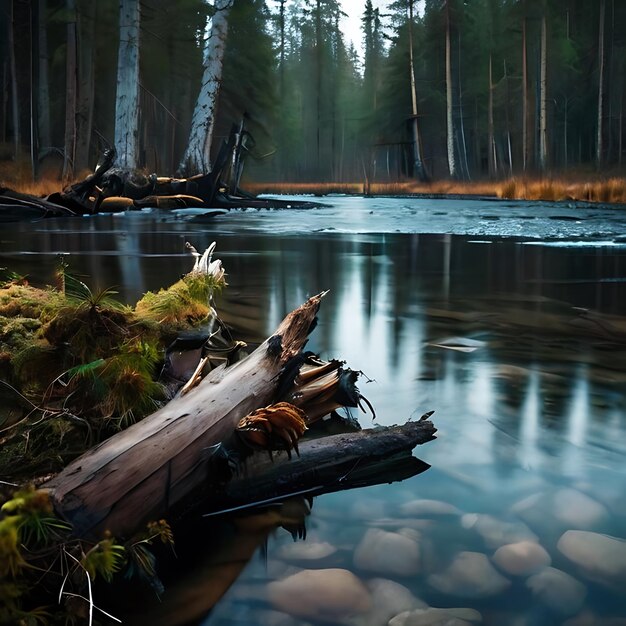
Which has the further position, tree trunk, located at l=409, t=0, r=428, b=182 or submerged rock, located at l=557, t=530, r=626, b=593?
tree trunk, located at l=409, t=0, r=428, b=182

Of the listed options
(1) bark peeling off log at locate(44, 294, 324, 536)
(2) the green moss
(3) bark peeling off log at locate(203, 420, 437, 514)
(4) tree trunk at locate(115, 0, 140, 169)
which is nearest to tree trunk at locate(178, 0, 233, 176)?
(4) tree trunk at locate(115, 0, 140, 169)

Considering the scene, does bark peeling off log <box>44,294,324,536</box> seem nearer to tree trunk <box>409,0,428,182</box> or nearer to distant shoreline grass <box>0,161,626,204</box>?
distant shoreline grass <box>0,161,626,204</box>

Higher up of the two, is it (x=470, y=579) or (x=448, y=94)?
(x=448, y=94)

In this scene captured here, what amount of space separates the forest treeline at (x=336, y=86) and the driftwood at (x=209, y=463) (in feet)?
69.0

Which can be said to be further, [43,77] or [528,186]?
[43,77]

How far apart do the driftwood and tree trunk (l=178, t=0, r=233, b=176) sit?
22.4 m

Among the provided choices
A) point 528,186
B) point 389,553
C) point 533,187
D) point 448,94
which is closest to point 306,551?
point 389,553

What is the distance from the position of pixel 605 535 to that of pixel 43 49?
107ft

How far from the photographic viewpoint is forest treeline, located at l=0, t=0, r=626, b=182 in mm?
30906

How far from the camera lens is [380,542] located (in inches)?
85.0

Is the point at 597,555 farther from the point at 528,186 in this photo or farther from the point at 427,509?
the point at 528,186

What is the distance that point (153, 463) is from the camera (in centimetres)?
205

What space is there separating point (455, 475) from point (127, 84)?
2169 centimetres

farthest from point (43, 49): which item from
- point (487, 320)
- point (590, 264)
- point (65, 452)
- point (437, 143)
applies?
point (437, 143)
